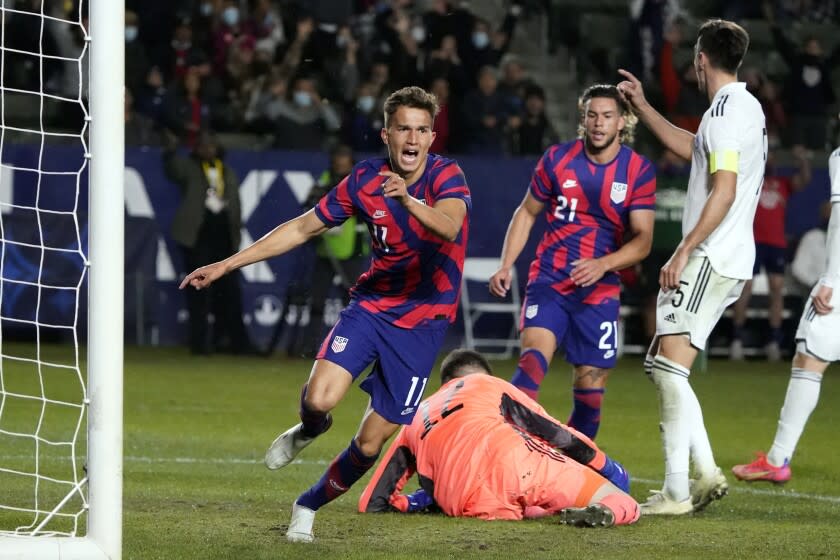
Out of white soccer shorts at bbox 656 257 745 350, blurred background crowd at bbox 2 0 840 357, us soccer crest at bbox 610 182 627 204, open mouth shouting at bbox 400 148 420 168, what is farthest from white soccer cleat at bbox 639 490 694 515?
blurred background crowd at bbox 2 0 840 357

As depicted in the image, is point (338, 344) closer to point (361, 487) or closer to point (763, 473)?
point (361, 487)

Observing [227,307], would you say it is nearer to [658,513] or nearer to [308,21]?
[308,21]

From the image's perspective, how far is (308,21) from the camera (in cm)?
1786

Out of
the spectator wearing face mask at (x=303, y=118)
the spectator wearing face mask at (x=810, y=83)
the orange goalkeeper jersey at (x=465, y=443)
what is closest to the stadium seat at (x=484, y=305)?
the spectator wearing face mask at (x=303, y=118)

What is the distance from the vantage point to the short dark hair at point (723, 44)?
6.88 m

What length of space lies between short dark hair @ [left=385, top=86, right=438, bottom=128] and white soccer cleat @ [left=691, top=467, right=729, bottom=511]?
7.47 feet

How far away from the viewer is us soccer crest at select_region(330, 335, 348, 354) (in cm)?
619

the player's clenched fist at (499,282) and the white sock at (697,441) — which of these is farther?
the player's clenched fist at (499,282)

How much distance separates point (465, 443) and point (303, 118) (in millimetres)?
10444

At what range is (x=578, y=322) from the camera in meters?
8.11

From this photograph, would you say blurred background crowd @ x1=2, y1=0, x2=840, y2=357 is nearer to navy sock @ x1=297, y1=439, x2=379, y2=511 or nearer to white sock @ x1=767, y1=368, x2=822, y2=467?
white sock @ x1=767, y1=368, x2=822, y2=467

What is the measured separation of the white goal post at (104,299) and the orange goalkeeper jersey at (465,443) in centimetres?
216

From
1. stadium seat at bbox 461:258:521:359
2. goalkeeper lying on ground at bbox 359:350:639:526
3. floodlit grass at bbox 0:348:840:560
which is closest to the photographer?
floodlit grass at bbox 0:348:840:560

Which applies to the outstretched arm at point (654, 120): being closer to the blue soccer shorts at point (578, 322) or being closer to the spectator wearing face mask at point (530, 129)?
the blue soccer shorts at point (578, 322)
